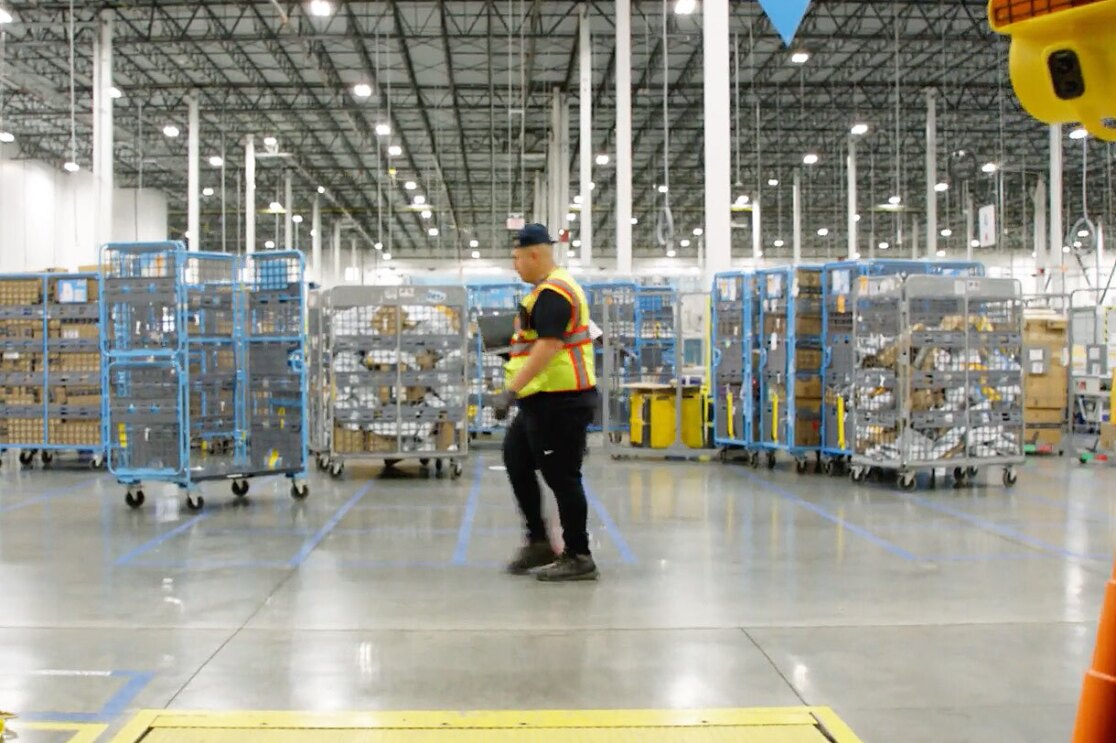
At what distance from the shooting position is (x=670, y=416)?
44.1 ft

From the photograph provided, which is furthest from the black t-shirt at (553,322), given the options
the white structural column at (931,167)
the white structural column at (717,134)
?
the white structural column at (931,167)

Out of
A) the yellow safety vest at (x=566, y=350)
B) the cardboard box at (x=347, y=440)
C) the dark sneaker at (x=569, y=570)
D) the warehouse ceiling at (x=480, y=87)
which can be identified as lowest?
the dark sneaker at (x=569, y=570)

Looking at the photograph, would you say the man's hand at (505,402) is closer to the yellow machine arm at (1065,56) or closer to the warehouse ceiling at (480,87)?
the yellow machine arm at (1065,56)

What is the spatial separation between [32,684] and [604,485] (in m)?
7.19

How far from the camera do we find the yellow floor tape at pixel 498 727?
10.8 ft

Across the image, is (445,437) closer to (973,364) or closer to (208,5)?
(973,364)

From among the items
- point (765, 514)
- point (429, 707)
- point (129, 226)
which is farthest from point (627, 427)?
point (129, 226)

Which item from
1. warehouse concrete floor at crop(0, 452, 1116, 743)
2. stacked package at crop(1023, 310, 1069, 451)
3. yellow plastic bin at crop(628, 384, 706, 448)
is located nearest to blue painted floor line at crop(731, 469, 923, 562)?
warehouse concrete floor at crop(0, 452, 1116, 743)

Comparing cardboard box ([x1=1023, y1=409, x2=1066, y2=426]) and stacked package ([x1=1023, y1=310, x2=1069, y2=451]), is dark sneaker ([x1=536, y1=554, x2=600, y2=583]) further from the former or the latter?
cardboard box ([x1=1023, y1=409, x2=1066, y2=426])

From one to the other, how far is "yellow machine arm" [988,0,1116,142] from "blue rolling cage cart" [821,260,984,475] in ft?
30.9

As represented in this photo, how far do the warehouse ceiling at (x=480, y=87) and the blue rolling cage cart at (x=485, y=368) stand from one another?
25.6ft

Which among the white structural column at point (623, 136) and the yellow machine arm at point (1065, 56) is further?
the white structural column at point (623, 136)

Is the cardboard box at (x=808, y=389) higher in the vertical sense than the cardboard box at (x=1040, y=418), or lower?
higher

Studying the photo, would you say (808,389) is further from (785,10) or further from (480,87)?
(480,87)
